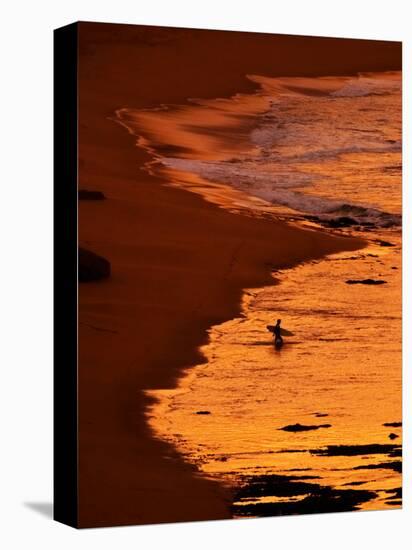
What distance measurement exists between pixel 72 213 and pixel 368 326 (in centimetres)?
167

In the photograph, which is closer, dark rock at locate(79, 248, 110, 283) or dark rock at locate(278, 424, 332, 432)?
dark rock at locate(79, 248, 110, 283)

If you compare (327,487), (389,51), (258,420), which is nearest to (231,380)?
(258,420)

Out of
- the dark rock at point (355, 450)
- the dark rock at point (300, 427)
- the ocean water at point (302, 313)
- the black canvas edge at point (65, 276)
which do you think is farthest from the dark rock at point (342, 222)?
the black canvas edge at point (65, 276)

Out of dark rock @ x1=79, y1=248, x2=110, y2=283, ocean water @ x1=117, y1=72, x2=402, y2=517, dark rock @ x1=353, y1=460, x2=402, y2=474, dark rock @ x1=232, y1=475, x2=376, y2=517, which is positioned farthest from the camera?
dark rock @ x1=353, y1=460, x2=402, y2=474

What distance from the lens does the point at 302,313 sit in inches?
339

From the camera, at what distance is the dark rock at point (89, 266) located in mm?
8094

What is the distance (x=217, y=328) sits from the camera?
8398 mm

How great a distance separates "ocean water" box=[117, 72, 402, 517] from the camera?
8.38 metres

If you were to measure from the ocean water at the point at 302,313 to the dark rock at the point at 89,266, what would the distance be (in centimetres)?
54

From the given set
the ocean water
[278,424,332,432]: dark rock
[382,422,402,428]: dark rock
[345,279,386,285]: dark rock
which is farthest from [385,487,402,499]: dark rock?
[345,279,386,285]: dark rock

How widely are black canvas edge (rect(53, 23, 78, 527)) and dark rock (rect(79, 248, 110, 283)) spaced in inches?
1.3

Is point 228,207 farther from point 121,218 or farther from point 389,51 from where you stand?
point 389,51

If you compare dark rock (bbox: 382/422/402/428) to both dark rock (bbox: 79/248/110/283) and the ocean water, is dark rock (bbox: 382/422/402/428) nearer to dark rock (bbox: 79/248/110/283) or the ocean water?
the ocean water

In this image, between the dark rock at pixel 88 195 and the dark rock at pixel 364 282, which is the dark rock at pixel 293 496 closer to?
the dark rock at pixel 364 282
